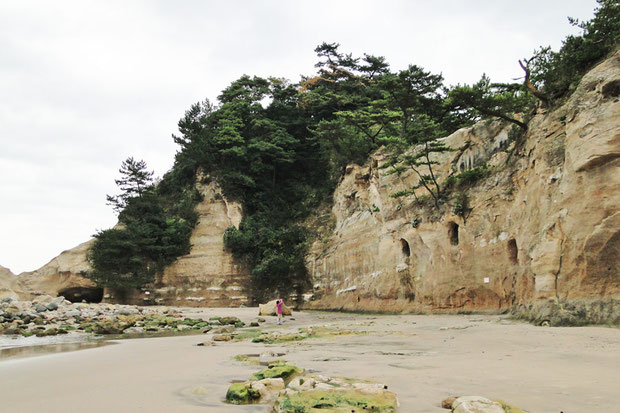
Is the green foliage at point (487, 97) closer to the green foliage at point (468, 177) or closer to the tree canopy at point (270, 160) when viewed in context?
the green foliage at point (468, 177)

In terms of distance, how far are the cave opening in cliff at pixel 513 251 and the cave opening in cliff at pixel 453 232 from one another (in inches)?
115

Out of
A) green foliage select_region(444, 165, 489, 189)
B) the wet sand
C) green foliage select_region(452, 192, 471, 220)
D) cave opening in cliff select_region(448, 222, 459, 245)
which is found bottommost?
the wet sand

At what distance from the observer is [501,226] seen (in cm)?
1362

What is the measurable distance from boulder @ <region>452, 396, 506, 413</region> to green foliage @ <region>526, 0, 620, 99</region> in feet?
38.4

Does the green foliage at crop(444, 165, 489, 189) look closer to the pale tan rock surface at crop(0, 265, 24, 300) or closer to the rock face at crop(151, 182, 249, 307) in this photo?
the rock face at crop(151, 182, 249, 307)

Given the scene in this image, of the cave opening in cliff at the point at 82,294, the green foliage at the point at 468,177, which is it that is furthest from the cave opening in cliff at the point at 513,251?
the cave opening in cliff at the point at 82,294

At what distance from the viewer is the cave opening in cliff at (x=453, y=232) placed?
16.0m

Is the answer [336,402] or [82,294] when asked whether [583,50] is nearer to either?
[336,402]

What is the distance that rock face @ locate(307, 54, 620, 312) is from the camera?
8.74 metres

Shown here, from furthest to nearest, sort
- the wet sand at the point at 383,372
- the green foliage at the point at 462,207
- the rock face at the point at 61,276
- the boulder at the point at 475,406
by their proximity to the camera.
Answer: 1. the rock face at the point at 61,276
2. the green foliage at the point at 462,207
3. the wet sand at the point at 383,372
4. the boulder at the point at 475,406

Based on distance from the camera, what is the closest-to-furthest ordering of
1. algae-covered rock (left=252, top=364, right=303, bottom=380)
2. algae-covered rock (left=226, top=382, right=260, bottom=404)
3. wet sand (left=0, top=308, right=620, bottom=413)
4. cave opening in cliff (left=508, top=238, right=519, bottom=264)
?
wet sand (left=0, top=308, right=620, bottom=413), algae-covered rock (left=226, top=382, right=260, bottom=404), algae-covered rock (left=252, top=364, right=303, bottom=380), cave opening in cliff (left=508, top=238, right=519, bottom=264)

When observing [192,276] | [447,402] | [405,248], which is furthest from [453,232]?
[192,276]

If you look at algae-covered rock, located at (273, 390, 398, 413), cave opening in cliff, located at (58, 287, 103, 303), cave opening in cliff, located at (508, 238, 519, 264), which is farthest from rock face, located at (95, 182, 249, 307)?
algae-covered rock, located at (273, 390, 398, 413)

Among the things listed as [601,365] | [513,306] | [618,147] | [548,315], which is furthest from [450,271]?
[601,365]
